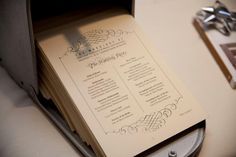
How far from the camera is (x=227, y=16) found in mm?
796

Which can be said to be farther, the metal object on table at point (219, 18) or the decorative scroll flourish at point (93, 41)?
the metal object on table at point (219, 18)

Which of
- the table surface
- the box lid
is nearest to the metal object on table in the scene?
the table surface

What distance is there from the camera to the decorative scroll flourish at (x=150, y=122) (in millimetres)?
522

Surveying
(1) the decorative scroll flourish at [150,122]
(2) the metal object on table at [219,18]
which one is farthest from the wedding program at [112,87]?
(2) the metal object on table at [219,18]

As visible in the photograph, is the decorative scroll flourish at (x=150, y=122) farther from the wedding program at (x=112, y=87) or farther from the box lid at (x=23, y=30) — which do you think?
the box lid at (x=23, y=30)

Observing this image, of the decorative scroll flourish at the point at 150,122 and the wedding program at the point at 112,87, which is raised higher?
the wedding program at the point at 112,87

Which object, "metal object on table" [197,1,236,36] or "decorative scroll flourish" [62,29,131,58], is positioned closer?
"decorative scroll flourish" [62,29,131,58]

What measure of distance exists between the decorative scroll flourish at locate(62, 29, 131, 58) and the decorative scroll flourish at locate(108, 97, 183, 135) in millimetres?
134

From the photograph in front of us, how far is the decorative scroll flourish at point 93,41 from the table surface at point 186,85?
0.41ft

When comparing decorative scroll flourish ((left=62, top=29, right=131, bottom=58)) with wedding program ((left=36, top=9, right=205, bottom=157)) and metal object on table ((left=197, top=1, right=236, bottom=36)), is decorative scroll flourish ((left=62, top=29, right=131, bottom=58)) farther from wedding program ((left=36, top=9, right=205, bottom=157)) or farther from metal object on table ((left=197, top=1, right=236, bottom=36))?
metal object on table ((left=197, top=1, right=236, bottom=36))

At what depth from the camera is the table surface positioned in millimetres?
560

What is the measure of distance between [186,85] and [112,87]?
173 millimetres

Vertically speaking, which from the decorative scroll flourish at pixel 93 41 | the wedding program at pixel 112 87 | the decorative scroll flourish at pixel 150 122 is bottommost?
the decorative scroll flourish at pixel 150 122

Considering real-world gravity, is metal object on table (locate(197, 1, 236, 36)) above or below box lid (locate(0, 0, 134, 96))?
below
